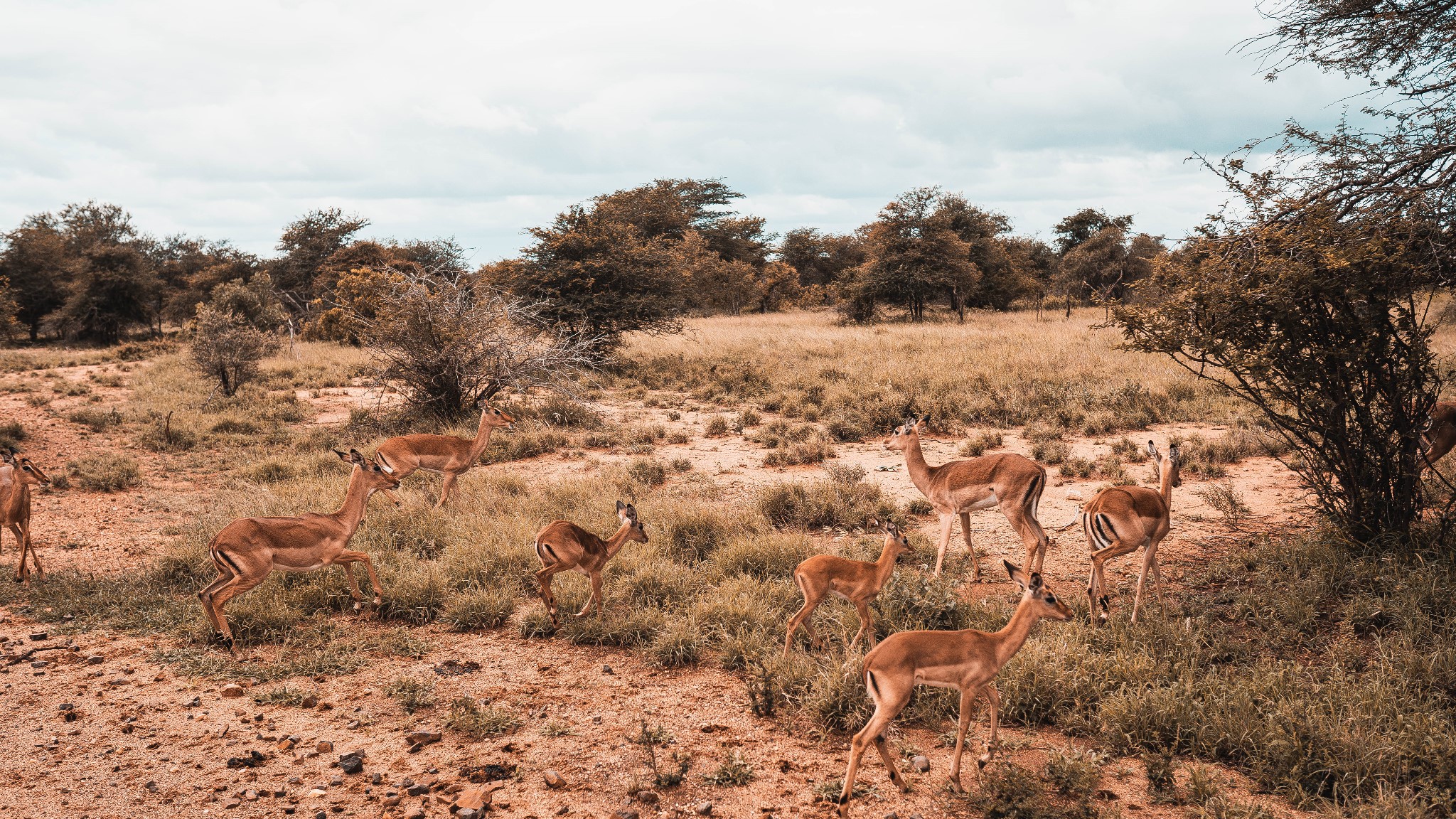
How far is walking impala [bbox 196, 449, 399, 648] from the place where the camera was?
20.8 feet

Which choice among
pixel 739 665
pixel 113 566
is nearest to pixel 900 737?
pixel 739 665

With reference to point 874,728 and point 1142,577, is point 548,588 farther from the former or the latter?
point 1142,577

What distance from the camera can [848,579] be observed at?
590 centimetres

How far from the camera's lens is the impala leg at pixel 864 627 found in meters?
5.94

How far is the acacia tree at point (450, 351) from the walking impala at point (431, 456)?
5614 mm

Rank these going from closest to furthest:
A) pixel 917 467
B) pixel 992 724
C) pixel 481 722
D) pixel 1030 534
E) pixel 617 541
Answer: pixel 992 724 < pixel 481 722 < pixel 617 541 < pixel 1030 534 < pixel 917 467

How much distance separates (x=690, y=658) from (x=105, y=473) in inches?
409

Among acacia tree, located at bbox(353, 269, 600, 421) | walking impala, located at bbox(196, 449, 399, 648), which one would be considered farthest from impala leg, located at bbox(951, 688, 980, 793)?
acacia tree, located at bbox(353, 269, 600, 421)

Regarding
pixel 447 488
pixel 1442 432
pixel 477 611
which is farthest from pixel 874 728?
pixel 1442 432

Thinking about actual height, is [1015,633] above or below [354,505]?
below

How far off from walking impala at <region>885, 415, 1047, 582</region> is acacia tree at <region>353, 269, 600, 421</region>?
387 inches

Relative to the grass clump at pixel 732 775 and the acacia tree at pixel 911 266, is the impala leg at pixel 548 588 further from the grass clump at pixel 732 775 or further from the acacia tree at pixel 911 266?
the acacia tree at pixel 911 266

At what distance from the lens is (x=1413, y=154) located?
7250 millimetres

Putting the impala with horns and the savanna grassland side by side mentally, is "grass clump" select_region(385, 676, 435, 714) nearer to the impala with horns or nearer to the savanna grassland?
the savanna grassland
